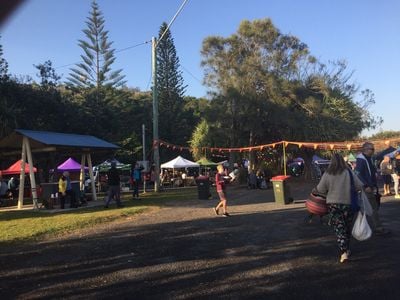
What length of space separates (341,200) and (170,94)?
210ft

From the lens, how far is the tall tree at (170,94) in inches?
2712

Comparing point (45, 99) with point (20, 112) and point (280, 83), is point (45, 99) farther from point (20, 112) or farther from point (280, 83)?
point (280, 83)

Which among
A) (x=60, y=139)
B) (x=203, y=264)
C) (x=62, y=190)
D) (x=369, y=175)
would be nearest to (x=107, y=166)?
(x=60, y=139)

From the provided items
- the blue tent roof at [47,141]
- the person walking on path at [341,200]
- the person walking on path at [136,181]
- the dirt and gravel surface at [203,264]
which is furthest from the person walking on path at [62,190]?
the person walking on path at [341,200]

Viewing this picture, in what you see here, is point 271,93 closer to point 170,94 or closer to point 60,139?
point 60,139

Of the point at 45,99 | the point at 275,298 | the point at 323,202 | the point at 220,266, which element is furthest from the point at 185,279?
the point at 45,99

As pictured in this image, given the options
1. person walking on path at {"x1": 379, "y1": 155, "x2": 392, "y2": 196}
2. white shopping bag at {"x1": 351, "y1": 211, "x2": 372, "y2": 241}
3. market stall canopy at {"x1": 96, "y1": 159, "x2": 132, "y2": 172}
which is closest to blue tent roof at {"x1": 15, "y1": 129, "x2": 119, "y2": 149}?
person walking on path at {"x1": 379, "y1": 155, "x2": 392, "y2": 196}

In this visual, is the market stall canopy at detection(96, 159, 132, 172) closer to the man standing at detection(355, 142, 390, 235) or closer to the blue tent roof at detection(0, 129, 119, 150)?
the blue tent roof at detection(0, 129, 119, 150)

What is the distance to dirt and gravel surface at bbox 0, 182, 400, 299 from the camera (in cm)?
601

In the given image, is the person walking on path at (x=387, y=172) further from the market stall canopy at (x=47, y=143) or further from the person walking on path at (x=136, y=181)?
the market stall canopy at (x=47, y=143)

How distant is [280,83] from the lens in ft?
125

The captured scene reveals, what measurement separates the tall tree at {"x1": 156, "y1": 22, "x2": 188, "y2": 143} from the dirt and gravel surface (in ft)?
188

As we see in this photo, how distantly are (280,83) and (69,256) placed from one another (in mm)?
31404

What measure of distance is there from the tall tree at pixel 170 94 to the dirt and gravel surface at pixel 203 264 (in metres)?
57.3
